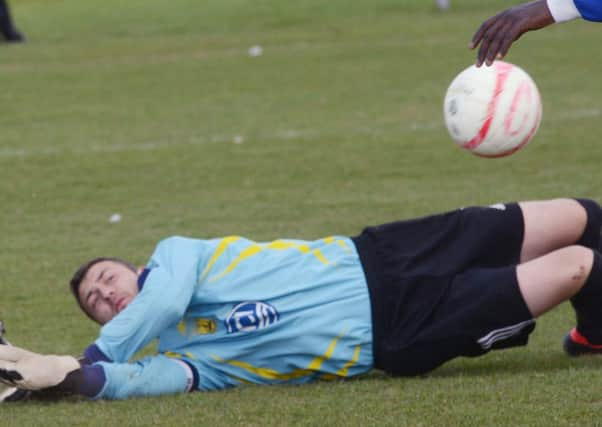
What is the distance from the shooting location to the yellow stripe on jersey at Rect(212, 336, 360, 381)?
5.25m

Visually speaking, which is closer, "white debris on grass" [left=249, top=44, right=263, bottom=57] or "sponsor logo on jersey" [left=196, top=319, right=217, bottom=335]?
"sponsor logo on jersey" [left=196, top=319, right=217, bottom=335]

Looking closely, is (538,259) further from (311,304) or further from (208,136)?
(208,136)

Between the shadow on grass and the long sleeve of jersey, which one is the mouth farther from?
the long sleeve of jersey

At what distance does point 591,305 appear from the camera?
5410 millimetres

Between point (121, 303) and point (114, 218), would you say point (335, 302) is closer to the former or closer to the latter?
point (121, 303)

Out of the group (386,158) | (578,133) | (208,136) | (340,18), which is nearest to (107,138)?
(208,136)

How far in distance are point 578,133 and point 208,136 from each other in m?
3.21

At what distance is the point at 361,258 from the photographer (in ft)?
17.7

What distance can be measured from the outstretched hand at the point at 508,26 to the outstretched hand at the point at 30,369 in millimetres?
1963

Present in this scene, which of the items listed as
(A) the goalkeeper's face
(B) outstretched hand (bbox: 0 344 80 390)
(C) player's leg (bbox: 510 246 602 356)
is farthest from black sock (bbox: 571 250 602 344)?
(B) outstretched hand (bbox: 0 344 80 390)

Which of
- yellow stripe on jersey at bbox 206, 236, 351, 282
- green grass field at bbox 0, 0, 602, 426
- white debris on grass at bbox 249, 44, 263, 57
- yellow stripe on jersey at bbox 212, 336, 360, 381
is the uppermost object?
yellow stripe on jersey at bbox 206, 236, 351, 282

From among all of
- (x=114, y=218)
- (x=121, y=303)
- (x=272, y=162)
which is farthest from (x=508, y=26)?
(x=272, y=162)

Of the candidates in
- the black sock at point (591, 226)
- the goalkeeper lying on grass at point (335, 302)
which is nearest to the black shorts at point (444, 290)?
the goalkeeper lying on grass at point (335, 302)

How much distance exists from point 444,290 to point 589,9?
1397mm
